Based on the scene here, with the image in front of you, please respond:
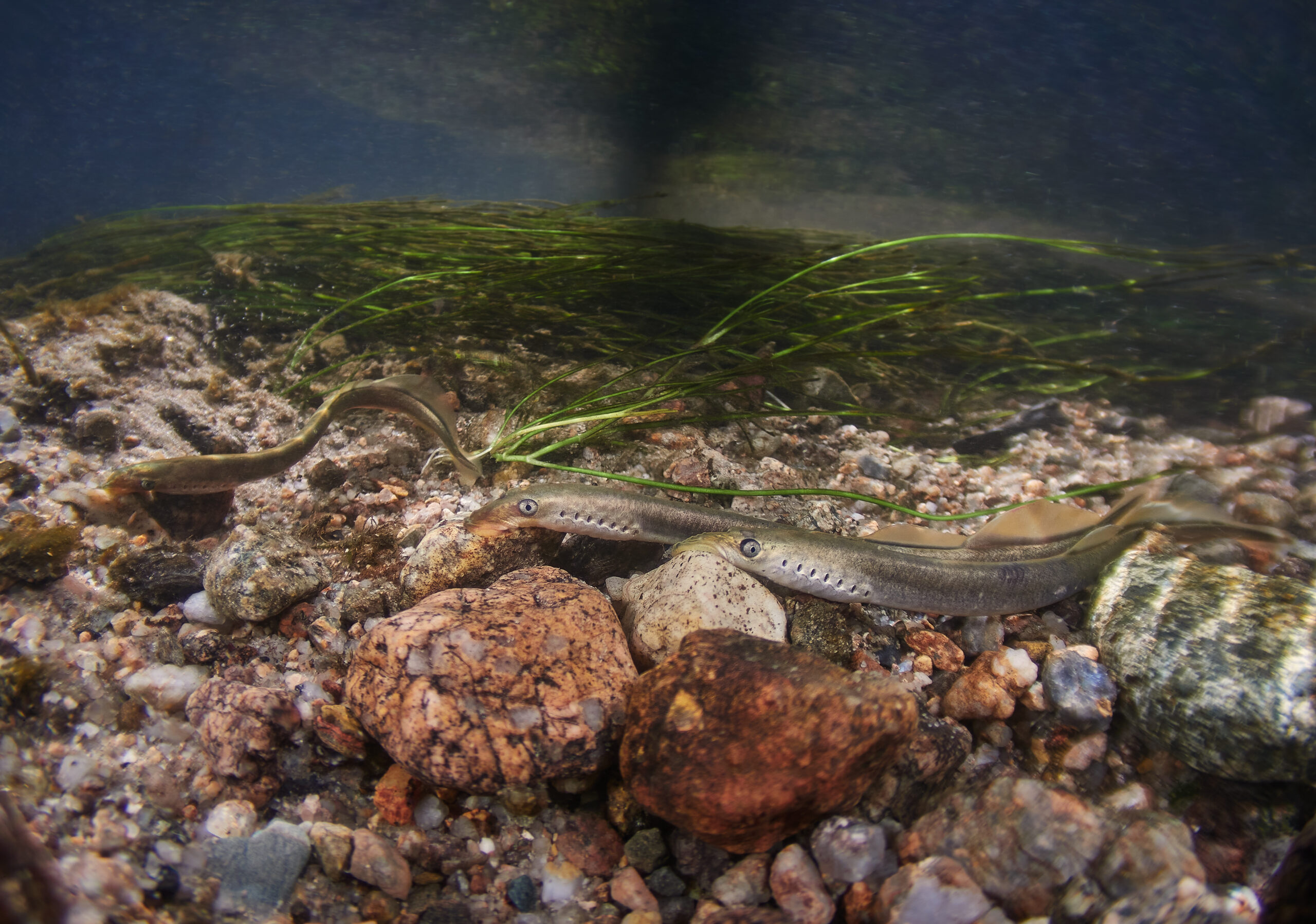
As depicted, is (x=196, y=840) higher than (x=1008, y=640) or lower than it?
lower

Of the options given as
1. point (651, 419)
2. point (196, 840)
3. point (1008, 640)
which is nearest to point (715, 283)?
point (651, 419)

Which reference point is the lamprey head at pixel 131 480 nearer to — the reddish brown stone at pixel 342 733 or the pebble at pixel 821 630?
the reddish brown stone at pixel 342 733

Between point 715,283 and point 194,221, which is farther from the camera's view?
point 194,221

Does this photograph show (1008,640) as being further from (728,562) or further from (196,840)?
(196,840)

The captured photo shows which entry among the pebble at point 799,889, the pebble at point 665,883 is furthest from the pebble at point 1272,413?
the pebble at point 665,883

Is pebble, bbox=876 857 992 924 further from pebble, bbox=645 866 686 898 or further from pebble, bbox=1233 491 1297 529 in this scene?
pebble, bbox=1233 491 1297 529
